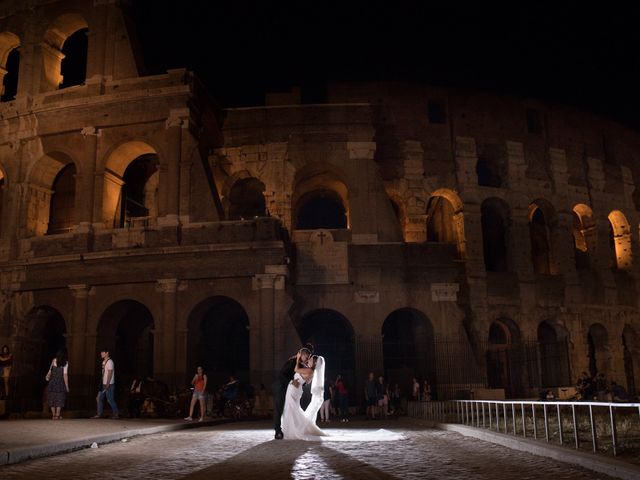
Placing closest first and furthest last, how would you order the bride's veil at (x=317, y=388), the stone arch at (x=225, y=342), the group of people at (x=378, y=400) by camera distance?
the bride's veil at (x=317, y=388), the group of people at (x=378, y=400), the stone arch at (x=225, y=342)

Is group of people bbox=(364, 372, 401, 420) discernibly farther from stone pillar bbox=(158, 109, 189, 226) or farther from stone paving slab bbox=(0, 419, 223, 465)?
stone pillar bbox=(158, 109, 189, 226)

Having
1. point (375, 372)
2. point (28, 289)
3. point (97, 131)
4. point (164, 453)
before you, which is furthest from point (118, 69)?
point (164, 453)

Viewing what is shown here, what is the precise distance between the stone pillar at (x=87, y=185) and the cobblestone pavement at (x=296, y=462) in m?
12.7

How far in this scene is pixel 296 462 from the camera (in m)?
7.89

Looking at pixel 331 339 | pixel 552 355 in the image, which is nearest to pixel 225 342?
pixel 331 339

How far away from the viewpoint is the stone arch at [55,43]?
2434 cm

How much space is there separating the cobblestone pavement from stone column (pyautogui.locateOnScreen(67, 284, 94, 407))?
34.5 ft

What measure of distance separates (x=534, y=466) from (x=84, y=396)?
16474 mm

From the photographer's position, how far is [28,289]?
864 inches

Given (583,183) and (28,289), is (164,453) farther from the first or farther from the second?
(583,183)

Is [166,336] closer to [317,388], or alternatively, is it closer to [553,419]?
[317,388]

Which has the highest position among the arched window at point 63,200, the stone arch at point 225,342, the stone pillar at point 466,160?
the stone pillar at point 466,160

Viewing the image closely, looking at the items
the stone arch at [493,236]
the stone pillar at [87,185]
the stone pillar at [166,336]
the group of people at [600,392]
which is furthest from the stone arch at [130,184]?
the group of people at [600,392]

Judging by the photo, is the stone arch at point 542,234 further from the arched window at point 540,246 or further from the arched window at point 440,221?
the arched window at point 440,221
